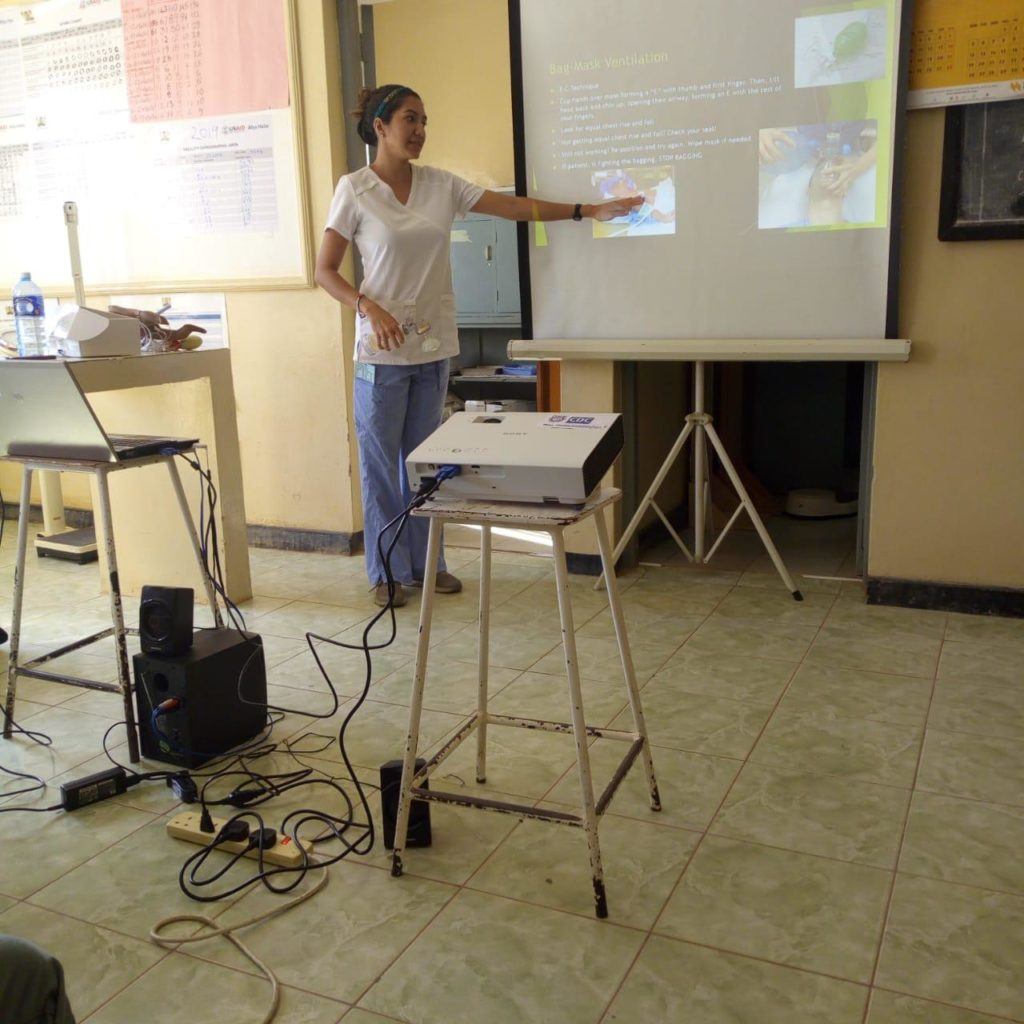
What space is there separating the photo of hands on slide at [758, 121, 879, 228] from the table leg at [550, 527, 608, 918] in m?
1.87

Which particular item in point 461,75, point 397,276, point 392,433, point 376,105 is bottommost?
point 392,433

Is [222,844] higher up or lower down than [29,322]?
lower down

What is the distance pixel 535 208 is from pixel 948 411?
1.44 m

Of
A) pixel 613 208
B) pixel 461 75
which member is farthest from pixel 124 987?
pixel 461 75

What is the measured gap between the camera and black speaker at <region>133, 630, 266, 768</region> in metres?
2.28

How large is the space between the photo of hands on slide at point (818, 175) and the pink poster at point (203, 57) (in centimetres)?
179

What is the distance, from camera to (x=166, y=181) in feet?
13.1

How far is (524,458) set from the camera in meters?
1.71

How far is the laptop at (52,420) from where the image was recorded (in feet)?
7.77

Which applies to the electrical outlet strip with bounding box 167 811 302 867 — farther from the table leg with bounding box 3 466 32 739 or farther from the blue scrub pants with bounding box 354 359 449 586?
the blue scrub pants with bounding box 354 359 449 586

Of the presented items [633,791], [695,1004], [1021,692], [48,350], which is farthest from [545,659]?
[48,350]

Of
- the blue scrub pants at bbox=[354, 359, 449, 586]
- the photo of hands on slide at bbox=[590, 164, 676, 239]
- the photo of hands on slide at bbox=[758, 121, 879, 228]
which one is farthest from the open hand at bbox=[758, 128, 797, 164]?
the blue scrub pants at bbox=[354, 359, 449, 586]

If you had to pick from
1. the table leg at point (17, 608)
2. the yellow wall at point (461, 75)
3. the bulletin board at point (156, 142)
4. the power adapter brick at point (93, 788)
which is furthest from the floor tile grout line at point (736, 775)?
the yellow wall at point (461, 75)

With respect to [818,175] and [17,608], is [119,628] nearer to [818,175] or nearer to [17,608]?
[17,608]
